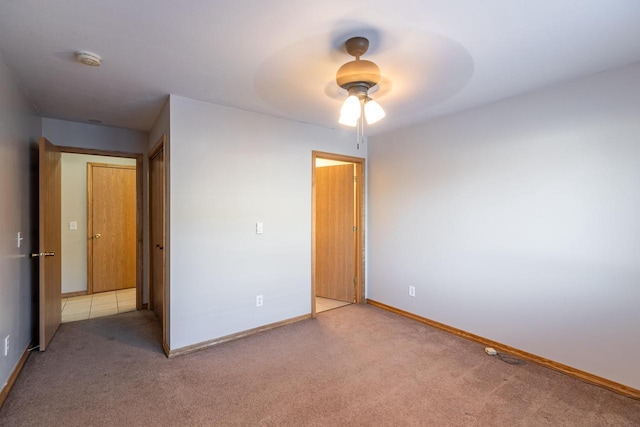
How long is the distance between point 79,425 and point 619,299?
3665 millimetres

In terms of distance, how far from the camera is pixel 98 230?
15.5ft

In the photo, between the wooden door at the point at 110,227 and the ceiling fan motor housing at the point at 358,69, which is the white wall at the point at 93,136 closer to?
the wooden door at the point at 110,227

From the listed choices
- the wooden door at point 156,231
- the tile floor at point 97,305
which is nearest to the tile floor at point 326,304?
the wooden door at point 156,231

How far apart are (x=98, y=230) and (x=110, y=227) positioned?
160 mm

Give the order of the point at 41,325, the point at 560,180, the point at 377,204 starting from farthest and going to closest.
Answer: the point at 377,204
the point at 41,325
the point at 560,180

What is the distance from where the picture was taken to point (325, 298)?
446cm

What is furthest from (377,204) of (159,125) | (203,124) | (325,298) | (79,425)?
(79,425)

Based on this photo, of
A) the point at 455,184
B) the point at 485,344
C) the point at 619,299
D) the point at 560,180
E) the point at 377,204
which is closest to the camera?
the point at 619,299

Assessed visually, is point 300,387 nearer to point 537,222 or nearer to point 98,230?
point 537,222

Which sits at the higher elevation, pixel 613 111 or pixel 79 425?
pixel 613 111

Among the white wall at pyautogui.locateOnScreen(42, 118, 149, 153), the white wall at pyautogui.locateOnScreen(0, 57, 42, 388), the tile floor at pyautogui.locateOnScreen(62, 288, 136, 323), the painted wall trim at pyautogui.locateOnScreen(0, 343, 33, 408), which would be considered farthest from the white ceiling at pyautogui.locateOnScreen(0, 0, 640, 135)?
the tile floor at pyautogui.locateOnScreen(62, 288, 136, 323)

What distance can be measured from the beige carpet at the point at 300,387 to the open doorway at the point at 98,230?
1.88 meters

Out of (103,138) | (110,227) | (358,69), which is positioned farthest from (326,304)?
(110,227)

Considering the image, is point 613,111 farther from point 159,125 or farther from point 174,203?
point 159,125
